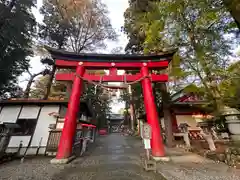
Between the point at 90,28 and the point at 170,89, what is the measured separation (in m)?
9.31

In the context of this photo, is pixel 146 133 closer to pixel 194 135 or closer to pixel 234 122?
pixel 234 122

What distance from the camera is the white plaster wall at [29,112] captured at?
309 inches

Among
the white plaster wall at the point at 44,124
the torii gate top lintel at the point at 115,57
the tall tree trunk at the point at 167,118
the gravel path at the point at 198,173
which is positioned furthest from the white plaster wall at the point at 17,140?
the tall tree trunk at the point at 167,118

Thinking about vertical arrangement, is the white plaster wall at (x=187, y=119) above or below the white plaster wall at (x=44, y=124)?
above

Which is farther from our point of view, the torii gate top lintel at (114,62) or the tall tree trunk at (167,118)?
the tall tree trunk at (167,118)

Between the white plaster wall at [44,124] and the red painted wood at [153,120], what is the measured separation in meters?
5.29

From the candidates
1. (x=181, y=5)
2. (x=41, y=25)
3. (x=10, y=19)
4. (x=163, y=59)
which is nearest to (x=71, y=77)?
(x=163, y=59)

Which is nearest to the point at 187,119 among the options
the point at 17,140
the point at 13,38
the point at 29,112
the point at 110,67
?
the point at 110,67

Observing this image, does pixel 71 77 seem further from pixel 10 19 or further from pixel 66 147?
pixel 10 19

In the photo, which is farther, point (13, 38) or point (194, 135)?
point (194, 135)

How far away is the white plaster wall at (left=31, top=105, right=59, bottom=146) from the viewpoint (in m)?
7.40

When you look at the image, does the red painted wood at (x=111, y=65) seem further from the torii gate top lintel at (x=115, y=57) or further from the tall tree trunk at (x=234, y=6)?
the tall tree trunk at (x=234, y=6)

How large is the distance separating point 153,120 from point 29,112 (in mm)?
6904

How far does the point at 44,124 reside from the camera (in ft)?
25.3
